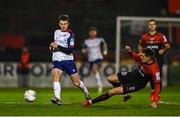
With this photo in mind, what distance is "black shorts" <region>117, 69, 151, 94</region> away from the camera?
16.6 m

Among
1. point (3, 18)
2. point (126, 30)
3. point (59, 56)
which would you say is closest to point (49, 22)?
point (3, 18)

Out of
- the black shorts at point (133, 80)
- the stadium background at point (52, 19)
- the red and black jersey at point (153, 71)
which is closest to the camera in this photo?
the black shorts at point (133, 80)

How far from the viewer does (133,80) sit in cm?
1675

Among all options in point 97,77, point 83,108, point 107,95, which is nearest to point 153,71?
point 107,95

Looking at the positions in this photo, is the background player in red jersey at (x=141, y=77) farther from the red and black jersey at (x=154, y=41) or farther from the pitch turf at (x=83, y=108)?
the red and black jersey at (x=154, y=41)

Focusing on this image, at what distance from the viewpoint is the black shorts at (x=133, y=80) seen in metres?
16.6

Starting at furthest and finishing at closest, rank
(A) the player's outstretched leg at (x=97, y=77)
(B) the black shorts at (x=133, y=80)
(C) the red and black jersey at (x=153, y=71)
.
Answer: (A) the player's outstretched leg at (x=97, y=77) < (C) the red and black jersey at (x=153, y=71) < (B) the black shorts at (x=133, y=80)

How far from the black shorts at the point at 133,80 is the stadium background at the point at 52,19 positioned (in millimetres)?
15014

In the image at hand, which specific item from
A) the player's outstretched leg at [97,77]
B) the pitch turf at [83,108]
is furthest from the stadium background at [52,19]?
the pitch turf at [83,108]

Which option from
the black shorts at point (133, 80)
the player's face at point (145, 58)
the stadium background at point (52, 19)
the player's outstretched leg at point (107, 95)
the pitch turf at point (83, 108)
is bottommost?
the pitch turf at point (83, 108)

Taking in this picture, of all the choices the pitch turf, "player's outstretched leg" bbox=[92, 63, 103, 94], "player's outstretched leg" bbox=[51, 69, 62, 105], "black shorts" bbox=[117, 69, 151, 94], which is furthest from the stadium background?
"black shorts" bbox=[117, 69, 151, 94]

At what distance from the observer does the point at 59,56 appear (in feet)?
56.4

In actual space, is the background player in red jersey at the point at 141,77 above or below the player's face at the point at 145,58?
below

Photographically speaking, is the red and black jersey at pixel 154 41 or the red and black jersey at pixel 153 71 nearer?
the red and black jersey at pixel 153 71
